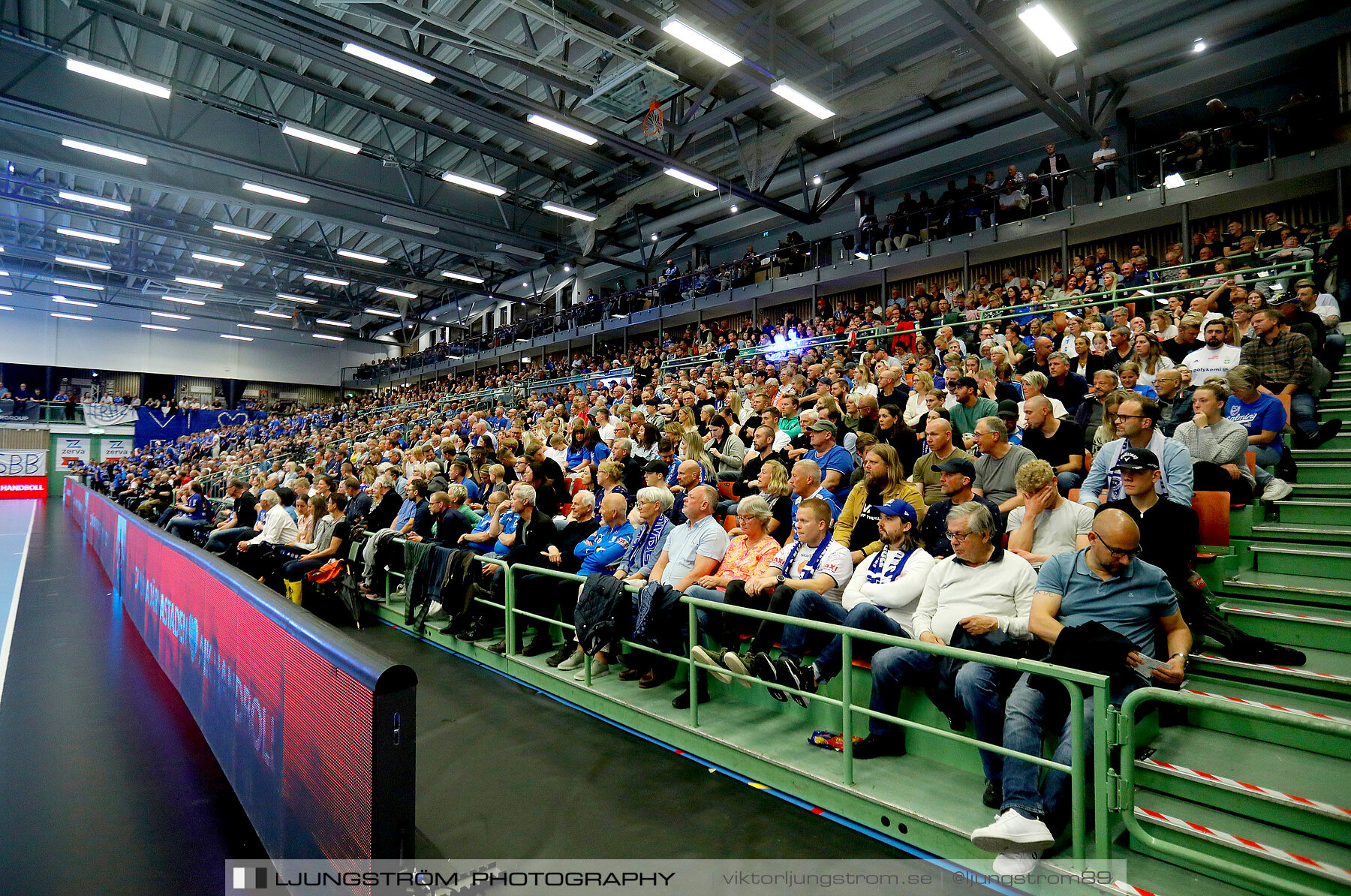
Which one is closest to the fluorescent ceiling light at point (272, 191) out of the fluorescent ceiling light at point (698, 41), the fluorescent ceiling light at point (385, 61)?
the fluorescent ceiling light at point (385, 61)

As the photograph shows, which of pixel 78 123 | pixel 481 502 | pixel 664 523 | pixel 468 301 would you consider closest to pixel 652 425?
pixel 481 502

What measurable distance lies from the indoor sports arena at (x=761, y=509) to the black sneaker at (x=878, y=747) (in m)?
0.05

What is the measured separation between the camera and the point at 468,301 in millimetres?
31406

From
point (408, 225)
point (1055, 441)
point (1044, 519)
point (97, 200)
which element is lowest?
point (1044, 519)

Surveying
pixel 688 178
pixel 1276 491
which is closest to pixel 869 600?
pixel 1276 491

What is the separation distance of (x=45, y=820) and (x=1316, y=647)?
6.28 metres

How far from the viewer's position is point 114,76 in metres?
9.55

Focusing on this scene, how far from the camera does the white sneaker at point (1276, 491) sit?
4.45 metres

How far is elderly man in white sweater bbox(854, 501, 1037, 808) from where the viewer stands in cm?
305

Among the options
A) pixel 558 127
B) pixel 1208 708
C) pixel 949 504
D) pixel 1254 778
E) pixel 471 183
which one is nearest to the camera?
pixel 1208 708

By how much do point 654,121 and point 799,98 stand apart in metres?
3.19

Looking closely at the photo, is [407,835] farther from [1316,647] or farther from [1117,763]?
[1316,647]

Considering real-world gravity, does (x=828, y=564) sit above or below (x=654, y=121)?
below

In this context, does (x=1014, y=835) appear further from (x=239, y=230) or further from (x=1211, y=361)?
(x=239, y=230)
